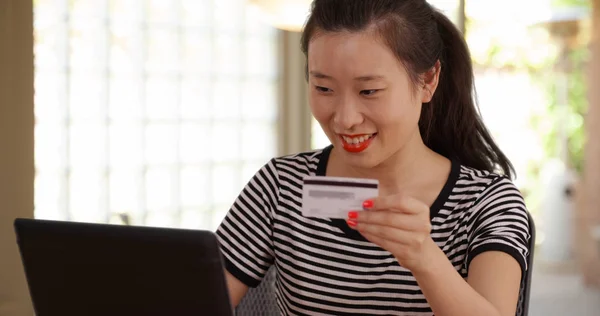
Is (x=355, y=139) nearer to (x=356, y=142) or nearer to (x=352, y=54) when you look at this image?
(x=356, y=142)

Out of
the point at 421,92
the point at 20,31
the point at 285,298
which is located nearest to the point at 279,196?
the point at 285,298

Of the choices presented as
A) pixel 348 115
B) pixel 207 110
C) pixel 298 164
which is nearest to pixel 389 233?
pixel 348 115

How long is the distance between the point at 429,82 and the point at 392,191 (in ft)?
0.77

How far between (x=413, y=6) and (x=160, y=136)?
2076mm

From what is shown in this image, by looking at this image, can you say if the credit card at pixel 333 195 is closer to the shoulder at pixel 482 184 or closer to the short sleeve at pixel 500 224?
the short sleeve at pixel 500 224

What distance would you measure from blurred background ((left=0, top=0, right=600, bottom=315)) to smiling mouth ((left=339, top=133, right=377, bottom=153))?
784 millimetres

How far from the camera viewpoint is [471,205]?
4.98 ft

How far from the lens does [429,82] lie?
1512 millimetres

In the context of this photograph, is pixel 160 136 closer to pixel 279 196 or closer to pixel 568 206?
pixel 279 196

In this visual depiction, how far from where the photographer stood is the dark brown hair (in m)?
1.42

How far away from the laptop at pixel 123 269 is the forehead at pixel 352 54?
1.72ft

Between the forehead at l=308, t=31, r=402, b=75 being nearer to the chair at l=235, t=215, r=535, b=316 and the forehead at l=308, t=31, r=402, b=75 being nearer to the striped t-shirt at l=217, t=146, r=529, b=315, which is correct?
the striped t-shirt at l=217, t=146, r=529, b=315

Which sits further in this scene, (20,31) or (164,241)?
(20,31)

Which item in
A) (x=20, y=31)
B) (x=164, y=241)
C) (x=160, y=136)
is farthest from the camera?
(x=160, y=136)
